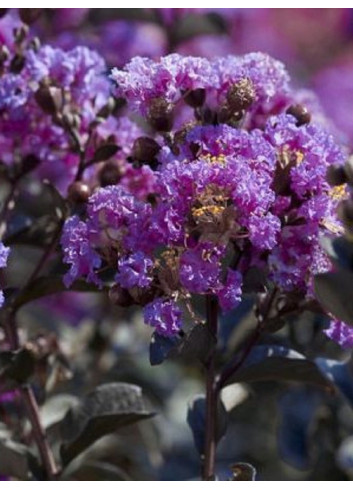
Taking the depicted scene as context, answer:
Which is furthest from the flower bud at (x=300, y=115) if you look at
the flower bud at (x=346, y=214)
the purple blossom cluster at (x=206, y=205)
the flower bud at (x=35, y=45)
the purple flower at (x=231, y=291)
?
the flower bud at (x=35, y=45)

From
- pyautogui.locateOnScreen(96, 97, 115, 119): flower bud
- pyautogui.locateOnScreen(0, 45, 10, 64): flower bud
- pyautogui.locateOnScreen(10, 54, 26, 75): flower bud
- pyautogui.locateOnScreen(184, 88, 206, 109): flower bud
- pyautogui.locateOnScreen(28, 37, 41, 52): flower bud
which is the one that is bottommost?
pyautogui.locateOnScreen(184, 88, 206, 109): flower bud

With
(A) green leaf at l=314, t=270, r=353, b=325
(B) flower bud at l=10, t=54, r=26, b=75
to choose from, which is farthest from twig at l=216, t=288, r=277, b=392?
(B) flower bud at l=10, t=54, r=26, b=75

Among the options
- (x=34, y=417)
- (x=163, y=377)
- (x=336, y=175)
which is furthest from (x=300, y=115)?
(x=163, y=377)

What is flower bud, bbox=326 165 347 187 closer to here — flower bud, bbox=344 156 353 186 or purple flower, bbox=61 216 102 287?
flower bud, bbox=344 156 353 186

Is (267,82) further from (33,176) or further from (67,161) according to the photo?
(33,176)

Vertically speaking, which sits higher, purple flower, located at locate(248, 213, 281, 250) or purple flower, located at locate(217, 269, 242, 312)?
purple flower, located at locate(248, 213, 281, 250)

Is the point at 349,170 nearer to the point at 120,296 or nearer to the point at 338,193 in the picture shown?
the point at 338,193
